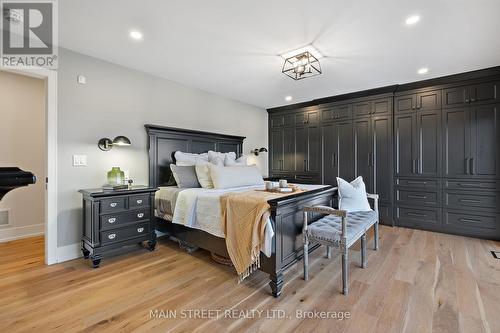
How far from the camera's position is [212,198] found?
2447 millimetres

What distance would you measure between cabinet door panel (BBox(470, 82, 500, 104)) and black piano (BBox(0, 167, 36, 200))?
5.27m

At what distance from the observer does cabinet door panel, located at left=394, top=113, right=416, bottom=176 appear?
13.0 ft

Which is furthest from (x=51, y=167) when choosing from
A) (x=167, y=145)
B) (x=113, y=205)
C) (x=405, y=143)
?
(x=405, y=143)

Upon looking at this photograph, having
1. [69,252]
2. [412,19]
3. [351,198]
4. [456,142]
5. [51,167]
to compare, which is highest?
[412,19]

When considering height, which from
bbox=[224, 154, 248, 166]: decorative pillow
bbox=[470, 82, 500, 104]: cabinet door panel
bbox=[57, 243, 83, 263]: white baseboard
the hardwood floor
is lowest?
the hardwood floor

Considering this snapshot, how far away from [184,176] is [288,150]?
117 inches

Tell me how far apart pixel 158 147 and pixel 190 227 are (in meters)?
1.48

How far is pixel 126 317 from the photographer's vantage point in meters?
1.69

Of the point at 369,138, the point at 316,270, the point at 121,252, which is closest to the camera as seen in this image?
the point at 316,270

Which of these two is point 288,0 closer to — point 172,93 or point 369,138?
point 172,93

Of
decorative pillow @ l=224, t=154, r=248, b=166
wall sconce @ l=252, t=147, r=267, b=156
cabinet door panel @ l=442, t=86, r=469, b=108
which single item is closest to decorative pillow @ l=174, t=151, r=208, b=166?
decorative pillow @ l=224, t=154, r=248, b=166

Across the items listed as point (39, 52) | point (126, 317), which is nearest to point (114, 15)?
point (39, 52)

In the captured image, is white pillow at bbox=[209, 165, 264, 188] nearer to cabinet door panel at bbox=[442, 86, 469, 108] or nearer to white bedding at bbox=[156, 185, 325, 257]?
white bedding at bbox=[156, 185, 325, 257]

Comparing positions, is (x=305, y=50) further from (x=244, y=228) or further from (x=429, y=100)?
(x=429, y=100)
